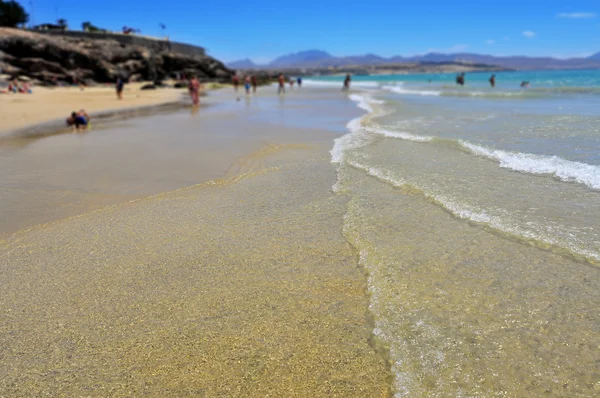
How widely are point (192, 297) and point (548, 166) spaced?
6230mm

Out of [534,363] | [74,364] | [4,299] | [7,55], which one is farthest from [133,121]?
[7,55]

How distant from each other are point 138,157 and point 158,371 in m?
7.43

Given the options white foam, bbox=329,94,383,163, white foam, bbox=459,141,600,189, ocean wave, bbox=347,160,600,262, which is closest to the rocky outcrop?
white foam, bbox=329,94,383,163

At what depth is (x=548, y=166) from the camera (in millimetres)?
7016

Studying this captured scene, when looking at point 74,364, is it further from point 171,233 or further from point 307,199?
point 307,199

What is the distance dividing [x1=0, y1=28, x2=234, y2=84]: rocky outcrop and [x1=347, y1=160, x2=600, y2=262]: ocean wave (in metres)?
44.4

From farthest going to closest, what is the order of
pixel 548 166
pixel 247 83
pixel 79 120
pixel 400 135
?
pixel 247 83
pixel 79 120
pixel 400 135
pixel 548 166

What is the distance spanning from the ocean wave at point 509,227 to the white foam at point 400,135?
14.8 feet

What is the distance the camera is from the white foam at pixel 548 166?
6.28 metres

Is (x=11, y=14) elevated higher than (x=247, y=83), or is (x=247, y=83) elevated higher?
(x=11, y=14)

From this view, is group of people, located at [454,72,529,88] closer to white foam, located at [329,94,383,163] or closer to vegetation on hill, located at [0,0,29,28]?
white foam, located at [329,94,383,163]

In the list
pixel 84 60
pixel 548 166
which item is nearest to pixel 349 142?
pixel 548 166

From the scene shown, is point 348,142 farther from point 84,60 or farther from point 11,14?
point 11,14

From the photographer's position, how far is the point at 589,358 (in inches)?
98.7
